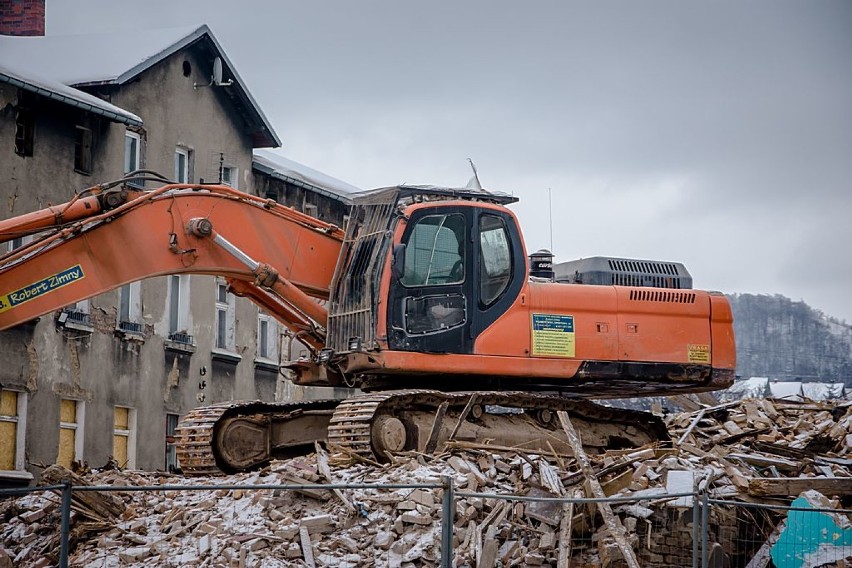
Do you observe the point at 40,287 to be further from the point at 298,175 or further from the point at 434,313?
the point at 298,175

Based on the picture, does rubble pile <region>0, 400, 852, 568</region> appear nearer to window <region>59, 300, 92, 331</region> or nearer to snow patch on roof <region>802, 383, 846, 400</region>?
window <region>59, 300, 92, 331</region>

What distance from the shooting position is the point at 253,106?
31.8 metres

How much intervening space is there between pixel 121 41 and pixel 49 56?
1.75m

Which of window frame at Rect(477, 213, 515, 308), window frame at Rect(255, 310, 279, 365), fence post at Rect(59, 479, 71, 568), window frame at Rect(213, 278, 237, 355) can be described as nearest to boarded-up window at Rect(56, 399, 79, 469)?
window frame at Rect(213, 278, 237, 355)

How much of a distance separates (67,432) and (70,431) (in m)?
0.10

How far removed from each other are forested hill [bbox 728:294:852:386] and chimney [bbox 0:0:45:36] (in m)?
28.0

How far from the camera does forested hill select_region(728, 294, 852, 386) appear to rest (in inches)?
1886

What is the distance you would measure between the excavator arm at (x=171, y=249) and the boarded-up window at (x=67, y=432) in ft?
35.9

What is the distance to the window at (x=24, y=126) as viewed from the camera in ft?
83.0

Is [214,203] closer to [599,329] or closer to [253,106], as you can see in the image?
[599,329]

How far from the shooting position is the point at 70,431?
85.5 feet

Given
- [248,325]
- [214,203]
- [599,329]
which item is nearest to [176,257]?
[214,203]

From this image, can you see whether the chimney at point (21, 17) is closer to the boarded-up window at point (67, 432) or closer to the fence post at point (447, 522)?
the boarded-up window at point (67, 432)

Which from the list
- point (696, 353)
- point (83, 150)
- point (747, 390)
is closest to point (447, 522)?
point (696, 353)
